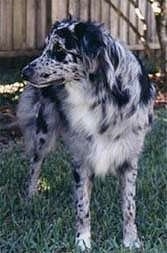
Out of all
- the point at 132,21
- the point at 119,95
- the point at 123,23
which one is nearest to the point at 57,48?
the point at 119,95

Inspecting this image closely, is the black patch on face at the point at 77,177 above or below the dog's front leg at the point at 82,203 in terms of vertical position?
above

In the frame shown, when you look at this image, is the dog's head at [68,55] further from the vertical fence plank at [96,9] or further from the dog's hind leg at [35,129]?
the vertical fence plank at [96,9]

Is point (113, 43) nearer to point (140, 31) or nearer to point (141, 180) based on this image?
point (141, 180)

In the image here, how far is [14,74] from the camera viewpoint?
12875mm

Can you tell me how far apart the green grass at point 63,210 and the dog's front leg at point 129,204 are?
0.30ft

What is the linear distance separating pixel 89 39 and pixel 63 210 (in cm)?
169

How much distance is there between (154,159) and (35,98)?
1715 mm

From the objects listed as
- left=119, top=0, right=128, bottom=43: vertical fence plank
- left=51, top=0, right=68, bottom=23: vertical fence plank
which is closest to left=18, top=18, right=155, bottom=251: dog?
left=51, top=0, right=68, bottom=23: vertical fence plank

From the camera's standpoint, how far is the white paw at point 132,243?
542 centimetres

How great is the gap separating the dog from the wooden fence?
7015 millimetres

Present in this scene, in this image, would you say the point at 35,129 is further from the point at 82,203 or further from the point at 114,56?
the point at 114,56

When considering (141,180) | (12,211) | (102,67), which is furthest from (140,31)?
(102,67)

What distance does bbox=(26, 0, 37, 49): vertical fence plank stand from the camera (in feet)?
42.5

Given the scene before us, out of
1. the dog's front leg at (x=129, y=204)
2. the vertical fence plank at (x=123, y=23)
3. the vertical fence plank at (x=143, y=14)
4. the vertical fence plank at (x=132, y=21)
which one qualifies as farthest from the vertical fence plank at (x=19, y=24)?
the dog's front leg at (x=129, y=204)
